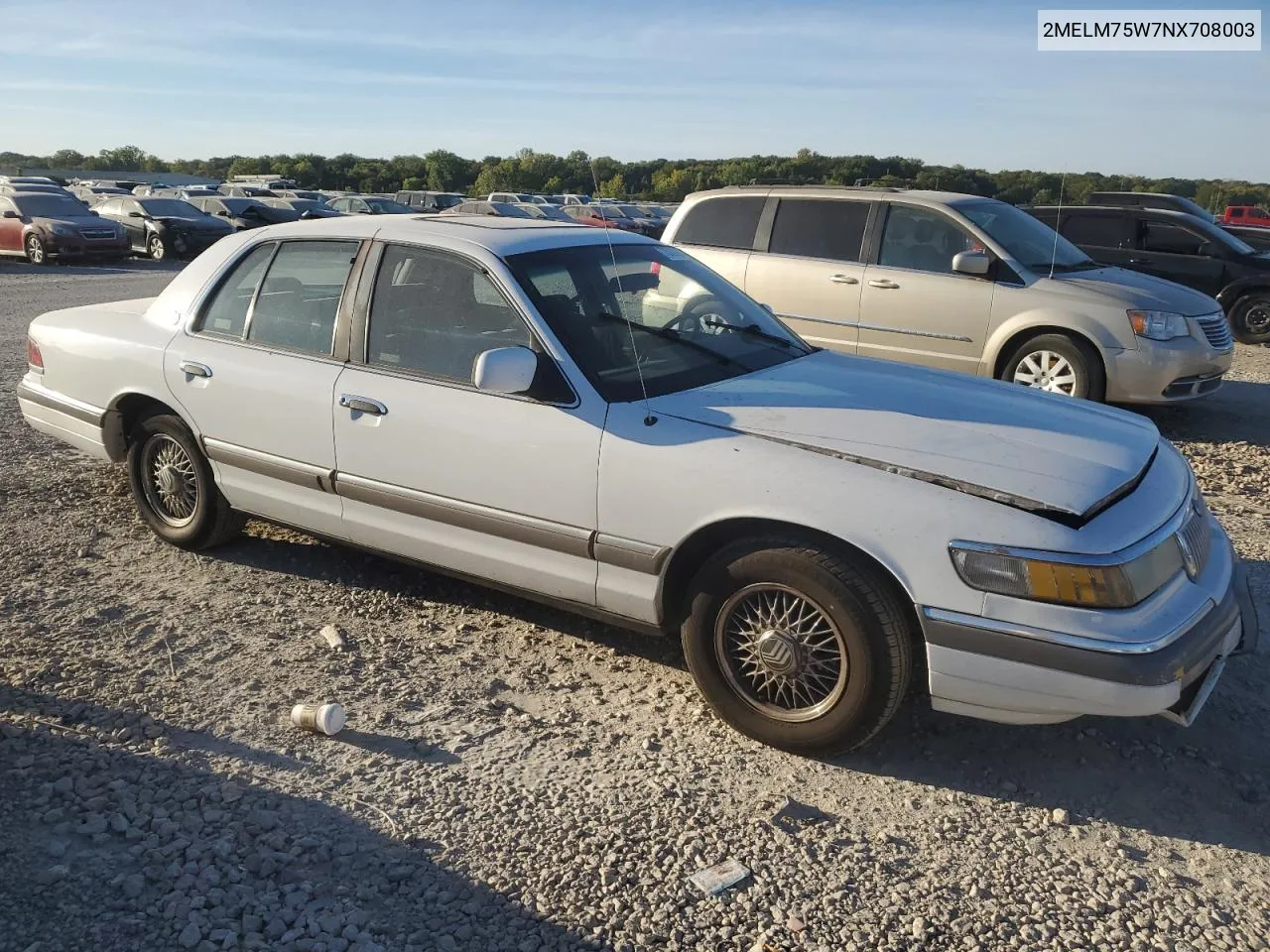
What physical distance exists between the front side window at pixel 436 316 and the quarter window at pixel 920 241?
5305 mm

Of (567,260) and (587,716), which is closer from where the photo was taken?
(587,716)

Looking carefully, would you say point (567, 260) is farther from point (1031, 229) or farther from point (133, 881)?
point (1031, 229)

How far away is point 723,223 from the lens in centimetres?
954

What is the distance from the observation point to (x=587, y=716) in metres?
3.85

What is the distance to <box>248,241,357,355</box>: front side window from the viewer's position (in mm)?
4535

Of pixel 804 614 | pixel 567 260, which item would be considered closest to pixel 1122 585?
pixel 804 614

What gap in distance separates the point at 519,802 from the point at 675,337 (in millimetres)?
1896

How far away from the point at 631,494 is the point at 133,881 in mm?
1853

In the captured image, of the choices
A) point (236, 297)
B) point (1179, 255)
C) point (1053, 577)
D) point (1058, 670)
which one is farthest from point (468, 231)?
point (1179, 255)

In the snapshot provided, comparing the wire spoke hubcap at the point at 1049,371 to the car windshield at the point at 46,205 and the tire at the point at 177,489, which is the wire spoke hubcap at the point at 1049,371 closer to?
the tire at the point at 177,489

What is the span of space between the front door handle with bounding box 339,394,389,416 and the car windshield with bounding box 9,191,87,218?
22066mm

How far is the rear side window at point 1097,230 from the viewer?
1270cm

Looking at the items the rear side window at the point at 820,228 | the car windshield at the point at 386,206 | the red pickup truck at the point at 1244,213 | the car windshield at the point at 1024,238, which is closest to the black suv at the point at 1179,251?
the car windshield at the point at 1024,238

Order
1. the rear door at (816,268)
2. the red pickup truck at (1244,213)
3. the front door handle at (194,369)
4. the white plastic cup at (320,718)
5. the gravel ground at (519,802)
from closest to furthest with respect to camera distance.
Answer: the gravel ground at (519,802) < the white plastic cup at (320,718) < the front door handle at (194,369) < the rear door at (816,268) < the red pickup truck at (1244,213)
